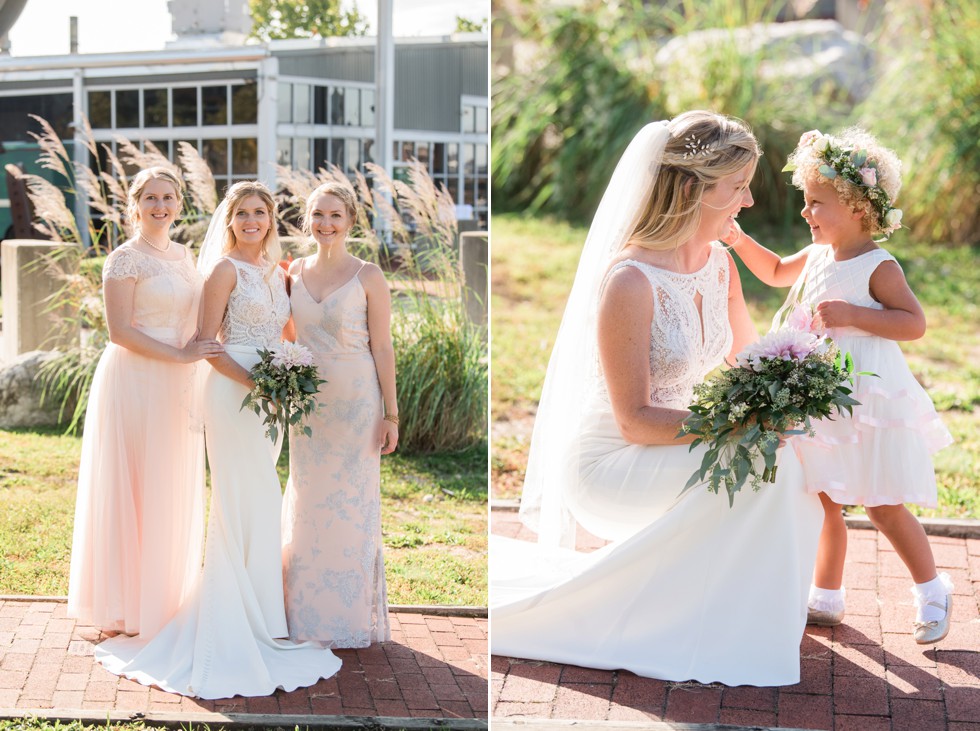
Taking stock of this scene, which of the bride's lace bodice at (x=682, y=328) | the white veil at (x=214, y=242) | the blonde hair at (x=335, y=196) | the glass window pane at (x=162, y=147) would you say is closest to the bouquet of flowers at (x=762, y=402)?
the bride's lace bodice at (x=682, y=328)

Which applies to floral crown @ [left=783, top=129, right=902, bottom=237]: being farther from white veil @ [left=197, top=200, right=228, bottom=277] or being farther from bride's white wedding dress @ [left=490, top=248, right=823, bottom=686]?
white veil @ [left=197, top=200, right=228, bottom=277]

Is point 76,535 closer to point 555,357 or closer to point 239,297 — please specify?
point 239,297

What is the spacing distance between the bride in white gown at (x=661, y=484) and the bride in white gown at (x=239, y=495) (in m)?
0.85

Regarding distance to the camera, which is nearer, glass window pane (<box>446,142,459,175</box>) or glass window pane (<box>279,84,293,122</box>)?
glass window pane (<box>279,84,293,122</box>)

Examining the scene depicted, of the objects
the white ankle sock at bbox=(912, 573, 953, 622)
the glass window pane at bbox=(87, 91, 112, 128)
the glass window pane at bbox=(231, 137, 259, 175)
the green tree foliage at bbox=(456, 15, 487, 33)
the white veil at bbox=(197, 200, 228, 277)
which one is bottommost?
the white ankle sock at bbox=(912, 573, 953, 622)

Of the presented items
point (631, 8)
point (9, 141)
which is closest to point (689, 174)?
point (9, 141)

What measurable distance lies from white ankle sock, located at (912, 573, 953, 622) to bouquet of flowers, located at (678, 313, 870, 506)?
87 cm

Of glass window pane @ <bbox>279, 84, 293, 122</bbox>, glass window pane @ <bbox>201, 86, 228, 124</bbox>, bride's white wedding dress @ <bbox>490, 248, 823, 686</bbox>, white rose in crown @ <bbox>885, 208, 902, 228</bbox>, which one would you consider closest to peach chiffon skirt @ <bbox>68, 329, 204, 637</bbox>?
bride's white wedding dress @ <bbox>490, 248, 823, 686</bbox>

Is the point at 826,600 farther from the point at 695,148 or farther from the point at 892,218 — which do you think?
the point at 695,148

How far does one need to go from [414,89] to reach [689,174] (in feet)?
12.8

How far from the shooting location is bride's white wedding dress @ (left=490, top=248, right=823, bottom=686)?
352cm

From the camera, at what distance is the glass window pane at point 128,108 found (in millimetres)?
6595

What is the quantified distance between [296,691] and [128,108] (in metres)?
4.37

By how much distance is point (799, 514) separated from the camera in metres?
3.55
